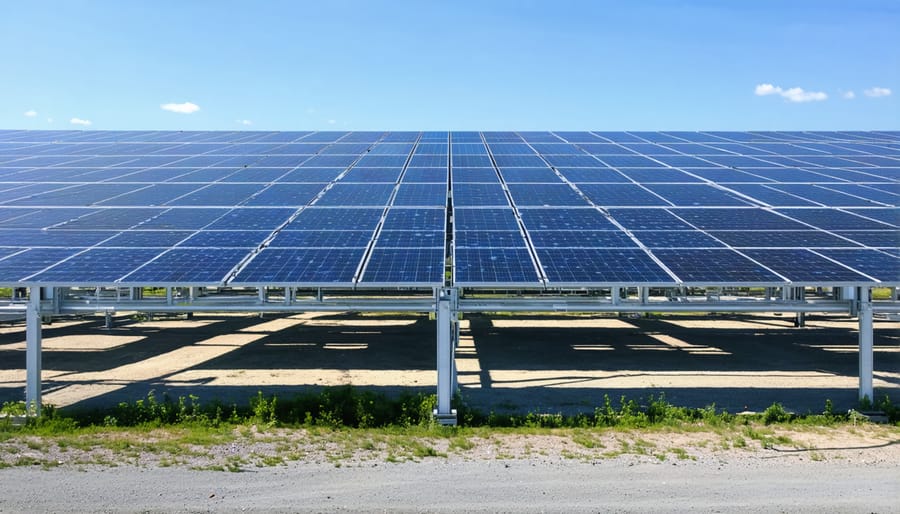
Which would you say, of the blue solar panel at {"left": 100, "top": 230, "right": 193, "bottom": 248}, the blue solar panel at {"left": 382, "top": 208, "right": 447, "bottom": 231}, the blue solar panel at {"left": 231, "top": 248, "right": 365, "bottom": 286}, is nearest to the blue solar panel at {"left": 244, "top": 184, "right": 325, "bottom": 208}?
Answer: the blue solar panel at {"left": 100, "top": 230, "right": 193, "bottom": 248}

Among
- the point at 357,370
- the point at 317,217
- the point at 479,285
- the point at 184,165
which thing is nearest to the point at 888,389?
the point at 479,285

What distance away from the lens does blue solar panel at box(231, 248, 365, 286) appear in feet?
40.2

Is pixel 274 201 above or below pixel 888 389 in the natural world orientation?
above

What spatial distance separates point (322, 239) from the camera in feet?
48.8

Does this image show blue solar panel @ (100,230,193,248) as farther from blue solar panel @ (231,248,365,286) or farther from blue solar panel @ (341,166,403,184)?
blue solar panel @ (341,166,403,184)

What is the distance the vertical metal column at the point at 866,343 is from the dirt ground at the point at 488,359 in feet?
4.19

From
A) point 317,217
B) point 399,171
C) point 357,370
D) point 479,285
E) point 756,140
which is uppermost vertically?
point 756,140

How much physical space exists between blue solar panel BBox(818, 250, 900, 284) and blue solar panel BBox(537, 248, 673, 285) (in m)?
4.71

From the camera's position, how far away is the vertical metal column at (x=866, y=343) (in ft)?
42.5

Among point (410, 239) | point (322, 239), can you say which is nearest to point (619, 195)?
point (410, 239)

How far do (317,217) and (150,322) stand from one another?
18.1 metres

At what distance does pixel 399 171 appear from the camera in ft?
76.2

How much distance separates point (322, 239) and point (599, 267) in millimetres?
7034

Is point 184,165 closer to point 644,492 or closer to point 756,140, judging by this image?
point 644,492
